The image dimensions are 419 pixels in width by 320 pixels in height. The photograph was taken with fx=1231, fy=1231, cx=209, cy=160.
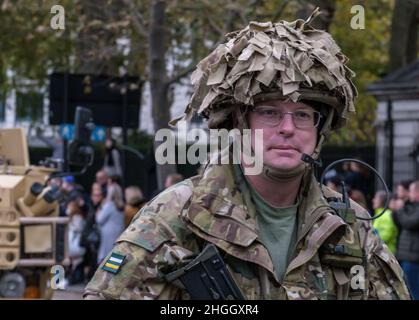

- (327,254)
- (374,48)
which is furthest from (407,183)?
(374,48)

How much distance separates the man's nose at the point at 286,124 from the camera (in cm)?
404

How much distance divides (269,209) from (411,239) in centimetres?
920

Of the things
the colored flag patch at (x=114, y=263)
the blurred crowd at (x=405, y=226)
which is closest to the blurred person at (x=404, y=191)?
the blurred crowd at (x=405, y=226)

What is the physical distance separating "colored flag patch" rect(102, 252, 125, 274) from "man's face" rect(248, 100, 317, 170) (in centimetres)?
57

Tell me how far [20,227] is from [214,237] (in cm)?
888

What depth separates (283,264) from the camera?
410cm

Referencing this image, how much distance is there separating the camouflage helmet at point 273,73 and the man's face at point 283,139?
4 cm

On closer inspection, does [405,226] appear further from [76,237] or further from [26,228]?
[76,237]

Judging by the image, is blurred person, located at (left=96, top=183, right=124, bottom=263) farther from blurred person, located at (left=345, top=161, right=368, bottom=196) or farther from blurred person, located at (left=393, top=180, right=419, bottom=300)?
blurred person, located at (left=393, top=180, right=419, bottom=300)

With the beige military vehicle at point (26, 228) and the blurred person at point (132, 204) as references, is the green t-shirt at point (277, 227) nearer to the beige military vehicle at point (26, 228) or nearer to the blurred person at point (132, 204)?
the beige military vehicle at point (26, 228)

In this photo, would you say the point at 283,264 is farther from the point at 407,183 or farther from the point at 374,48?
the point at 374,48

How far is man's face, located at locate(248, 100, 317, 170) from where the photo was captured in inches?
159

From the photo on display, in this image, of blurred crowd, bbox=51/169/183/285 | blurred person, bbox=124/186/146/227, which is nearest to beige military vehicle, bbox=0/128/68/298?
blurred crowd, bbox=51/169/183/285

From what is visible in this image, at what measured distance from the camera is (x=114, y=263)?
13.0 feet
